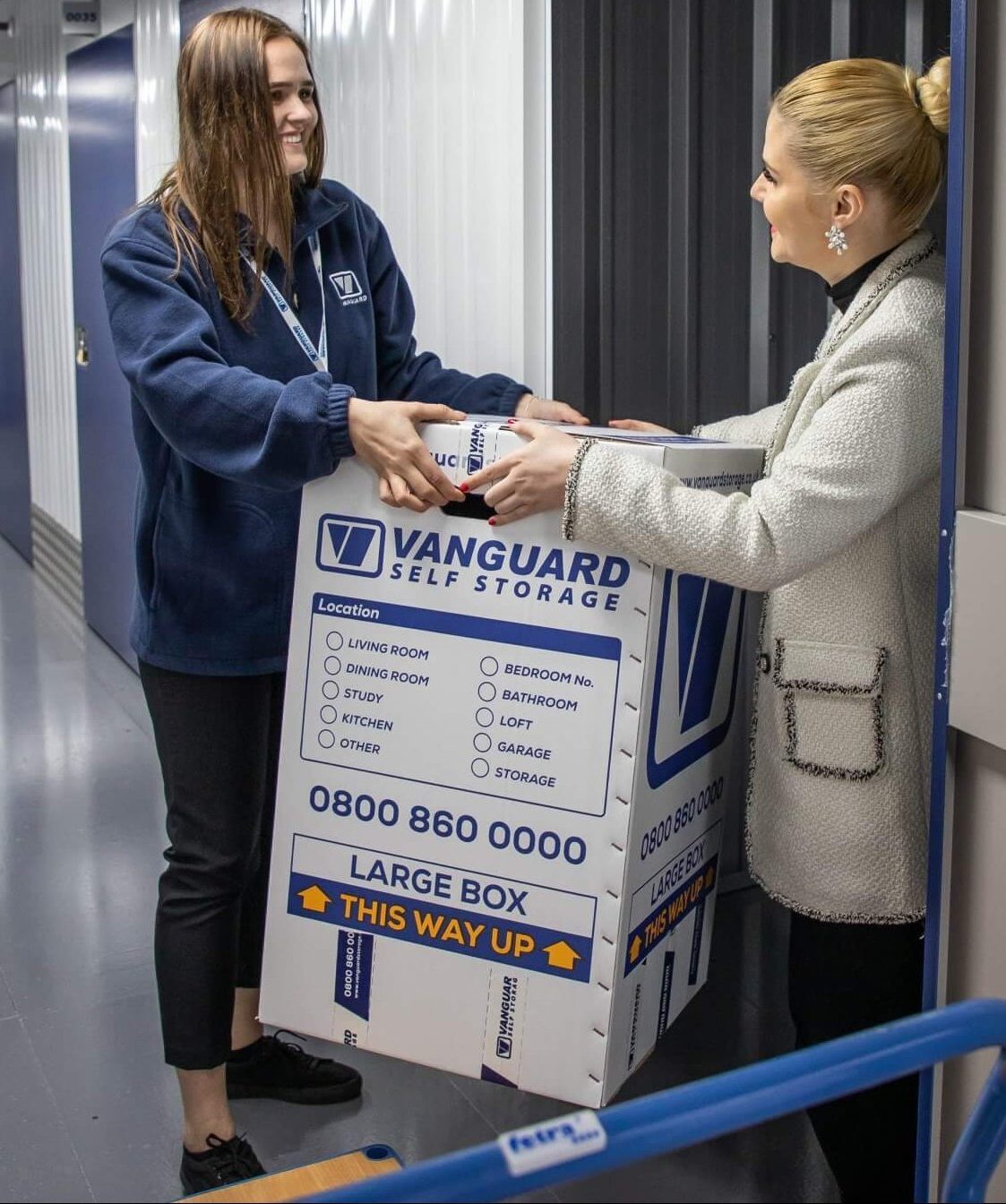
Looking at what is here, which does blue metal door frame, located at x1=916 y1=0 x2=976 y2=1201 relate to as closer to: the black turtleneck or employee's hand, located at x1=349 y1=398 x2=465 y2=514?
the black turtleneck

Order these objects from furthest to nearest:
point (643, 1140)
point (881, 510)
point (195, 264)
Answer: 1. point (195, 264)
2. point (881, 510)
3. point (643, 1140)

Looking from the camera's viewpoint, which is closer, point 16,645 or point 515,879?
point 515,879

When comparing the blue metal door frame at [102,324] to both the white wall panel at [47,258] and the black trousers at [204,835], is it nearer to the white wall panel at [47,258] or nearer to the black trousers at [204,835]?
the white wall panel at [47,258]

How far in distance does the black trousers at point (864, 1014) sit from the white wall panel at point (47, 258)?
4.52 metres

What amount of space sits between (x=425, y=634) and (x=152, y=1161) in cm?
101

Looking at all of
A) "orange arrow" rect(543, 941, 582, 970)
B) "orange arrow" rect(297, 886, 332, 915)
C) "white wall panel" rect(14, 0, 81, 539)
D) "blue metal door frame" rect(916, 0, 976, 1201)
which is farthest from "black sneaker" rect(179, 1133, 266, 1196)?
"white wall panel" rect(14, 0, 81, 539)

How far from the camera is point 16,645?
5.48m

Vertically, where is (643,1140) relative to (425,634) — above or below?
below

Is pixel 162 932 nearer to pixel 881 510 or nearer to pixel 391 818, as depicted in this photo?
pixel 391 818

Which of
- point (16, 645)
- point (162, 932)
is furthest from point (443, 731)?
Answer: point (16, 645)

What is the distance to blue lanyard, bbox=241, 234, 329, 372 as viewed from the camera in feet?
6.51

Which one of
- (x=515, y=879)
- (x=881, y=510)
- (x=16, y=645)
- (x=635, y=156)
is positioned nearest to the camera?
(x=881, y=510)

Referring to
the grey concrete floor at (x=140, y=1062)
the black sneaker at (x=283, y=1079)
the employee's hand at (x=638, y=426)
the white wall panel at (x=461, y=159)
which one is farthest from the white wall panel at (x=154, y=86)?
the black sneaker at (x=283, y=1079)

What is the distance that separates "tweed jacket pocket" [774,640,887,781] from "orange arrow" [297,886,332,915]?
669 millimetres
